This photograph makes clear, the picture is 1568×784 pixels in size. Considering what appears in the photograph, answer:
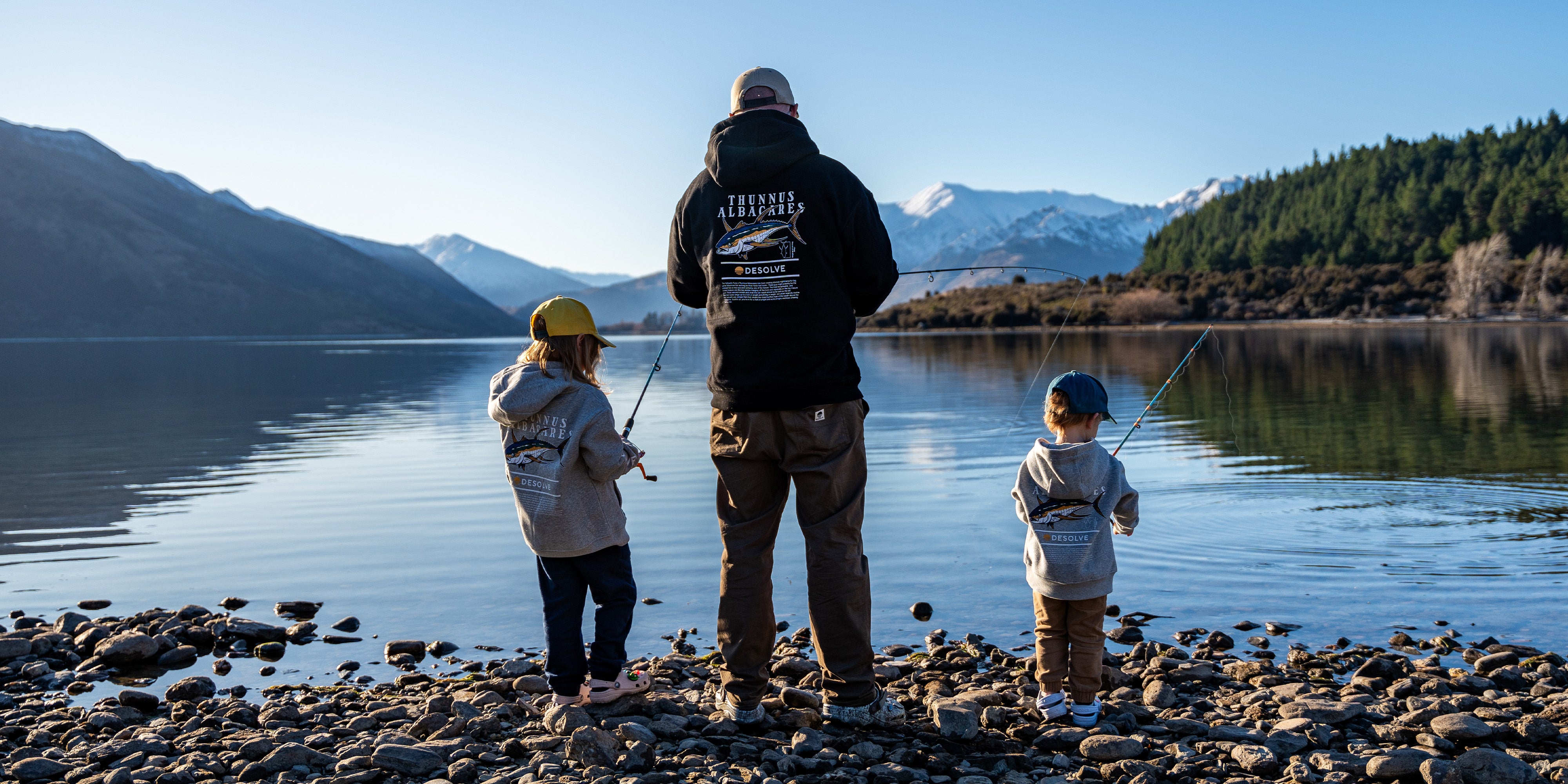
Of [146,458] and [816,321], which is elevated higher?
[816,321]

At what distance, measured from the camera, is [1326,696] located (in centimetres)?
473

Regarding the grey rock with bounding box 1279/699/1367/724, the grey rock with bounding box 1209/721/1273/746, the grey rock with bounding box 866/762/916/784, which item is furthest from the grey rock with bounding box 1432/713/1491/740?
the grey rock with bounding box 866/762/916/784

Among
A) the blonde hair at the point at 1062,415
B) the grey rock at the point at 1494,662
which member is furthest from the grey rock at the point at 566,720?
the grey rock at the point at 1494,662

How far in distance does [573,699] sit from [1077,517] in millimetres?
2317

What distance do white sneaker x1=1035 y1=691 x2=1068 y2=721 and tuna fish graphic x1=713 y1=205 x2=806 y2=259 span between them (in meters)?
2.14

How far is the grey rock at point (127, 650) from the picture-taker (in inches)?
227

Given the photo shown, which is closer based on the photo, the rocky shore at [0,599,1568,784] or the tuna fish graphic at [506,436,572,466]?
the rocky shore at [0,599,1568,784]

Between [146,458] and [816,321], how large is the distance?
14.3 m

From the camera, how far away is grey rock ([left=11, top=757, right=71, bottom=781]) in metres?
3.98

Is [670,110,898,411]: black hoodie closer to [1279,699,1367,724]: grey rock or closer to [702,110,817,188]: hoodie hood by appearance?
[702,110,817,188]: hoodie hood

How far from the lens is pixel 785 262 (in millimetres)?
4469

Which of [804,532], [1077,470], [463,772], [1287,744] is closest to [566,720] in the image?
[463,772]

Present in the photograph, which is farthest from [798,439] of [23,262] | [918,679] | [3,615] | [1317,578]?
[23,262]

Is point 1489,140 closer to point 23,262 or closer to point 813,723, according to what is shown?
point 813,723
